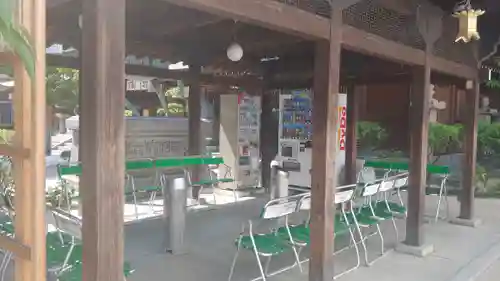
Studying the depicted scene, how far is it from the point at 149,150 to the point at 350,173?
3543mm

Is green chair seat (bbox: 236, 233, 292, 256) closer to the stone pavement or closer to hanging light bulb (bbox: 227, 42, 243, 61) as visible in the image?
the stone pavement

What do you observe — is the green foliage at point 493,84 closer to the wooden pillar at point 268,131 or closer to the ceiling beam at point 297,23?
the wooden pillar at point 268,131

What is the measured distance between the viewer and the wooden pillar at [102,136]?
7.26 ft

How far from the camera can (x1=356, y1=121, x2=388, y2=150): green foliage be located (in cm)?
1204

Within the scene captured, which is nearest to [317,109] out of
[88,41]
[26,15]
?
[88,41]

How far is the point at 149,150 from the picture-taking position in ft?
27.3

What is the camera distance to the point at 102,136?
7.31 ft

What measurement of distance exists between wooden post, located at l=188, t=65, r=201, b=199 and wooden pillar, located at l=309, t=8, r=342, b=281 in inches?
157

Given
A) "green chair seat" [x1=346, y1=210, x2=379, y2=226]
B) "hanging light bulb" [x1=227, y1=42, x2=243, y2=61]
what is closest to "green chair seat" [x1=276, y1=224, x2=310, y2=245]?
"green chair seat" [x1=346, y1=210, x2=379, y2=226]

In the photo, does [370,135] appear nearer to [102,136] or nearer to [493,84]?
[493,84]

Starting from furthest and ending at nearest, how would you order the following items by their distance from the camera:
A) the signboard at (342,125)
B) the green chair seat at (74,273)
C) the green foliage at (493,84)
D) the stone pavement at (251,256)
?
the green foliage at (493,84), the signboard at (342,125), the stone pavement at (251,256), the green chair seat at (74,273)

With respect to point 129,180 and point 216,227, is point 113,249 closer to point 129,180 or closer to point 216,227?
point 216,227

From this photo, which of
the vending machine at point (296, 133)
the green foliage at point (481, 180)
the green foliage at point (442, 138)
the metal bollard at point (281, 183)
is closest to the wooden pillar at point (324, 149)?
the metal bollard at point (281, 183)

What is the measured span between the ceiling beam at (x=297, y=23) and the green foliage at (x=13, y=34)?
1250mm
